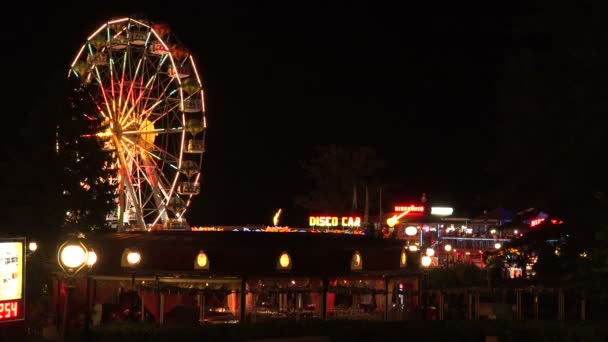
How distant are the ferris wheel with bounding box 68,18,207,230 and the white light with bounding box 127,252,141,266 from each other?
10.5 metres

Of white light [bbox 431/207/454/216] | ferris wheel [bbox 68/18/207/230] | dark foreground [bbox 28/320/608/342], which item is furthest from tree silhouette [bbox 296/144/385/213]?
dark foreground [bbox 28/320/608/342]

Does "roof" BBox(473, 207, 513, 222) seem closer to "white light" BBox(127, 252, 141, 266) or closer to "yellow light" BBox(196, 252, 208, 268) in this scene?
"yellow light" BBox(196, 252, 208, 268)

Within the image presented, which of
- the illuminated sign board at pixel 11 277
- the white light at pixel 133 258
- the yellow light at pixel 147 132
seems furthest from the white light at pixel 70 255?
the yellow light at pixel 147 132

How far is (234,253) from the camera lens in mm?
26953

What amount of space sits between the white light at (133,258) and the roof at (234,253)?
0.71 ft

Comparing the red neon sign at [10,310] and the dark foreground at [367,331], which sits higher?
the red neon sign at [10,310]

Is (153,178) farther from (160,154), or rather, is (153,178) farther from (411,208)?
(411,208)

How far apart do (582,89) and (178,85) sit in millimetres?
21112

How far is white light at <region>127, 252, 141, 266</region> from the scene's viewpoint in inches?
1057

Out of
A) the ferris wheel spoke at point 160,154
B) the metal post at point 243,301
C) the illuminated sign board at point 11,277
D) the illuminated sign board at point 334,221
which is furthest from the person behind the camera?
the illuminated sign board at point 334,221

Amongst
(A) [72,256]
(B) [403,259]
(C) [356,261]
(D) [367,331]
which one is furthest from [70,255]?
(B) [403,259]

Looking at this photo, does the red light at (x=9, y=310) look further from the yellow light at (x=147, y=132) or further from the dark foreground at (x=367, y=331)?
the yellow light at (x=147, y=132)

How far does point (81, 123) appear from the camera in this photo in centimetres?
3338

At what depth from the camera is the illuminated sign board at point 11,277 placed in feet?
51.5
